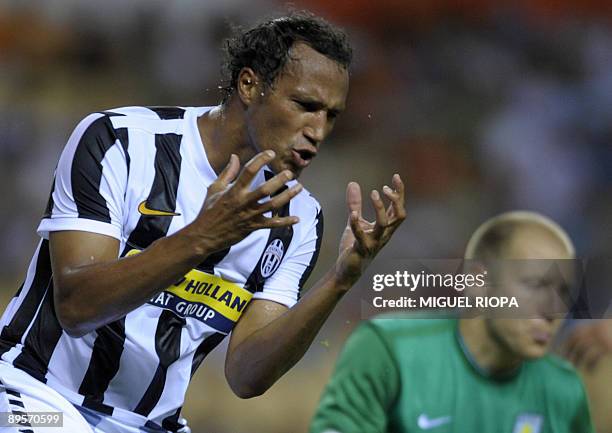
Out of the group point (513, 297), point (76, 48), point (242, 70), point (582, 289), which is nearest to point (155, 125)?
point (242, 70)

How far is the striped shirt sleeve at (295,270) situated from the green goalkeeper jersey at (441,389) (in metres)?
0.44

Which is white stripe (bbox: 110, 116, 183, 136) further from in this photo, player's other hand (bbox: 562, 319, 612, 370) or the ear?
player's other hand (bbox: 562, 319, 612, 370)

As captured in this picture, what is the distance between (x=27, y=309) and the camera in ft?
5.54

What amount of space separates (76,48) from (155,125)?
2.63 feet

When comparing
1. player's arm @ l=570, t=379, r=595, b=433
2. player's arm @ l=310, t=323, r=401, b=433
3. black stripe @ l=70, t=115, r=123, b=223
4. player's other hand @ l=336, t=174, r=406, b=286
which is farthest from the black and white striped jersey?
player's arm @ l=570, t=379, r=595, b=433

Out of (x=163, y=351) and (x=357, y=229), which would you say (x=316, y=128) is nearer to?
(x=357, y=229)

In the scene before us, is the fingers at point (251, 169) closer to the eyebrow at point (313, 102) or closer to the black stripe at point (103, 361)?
the eyebrow at point (313, 102)

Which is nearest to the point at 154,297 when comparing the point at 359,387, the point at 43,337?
the point at 43,337

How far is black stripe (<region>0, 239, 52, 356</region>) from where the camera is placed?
5.53ft

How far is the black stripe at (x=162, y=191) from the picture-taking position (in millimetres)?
1724

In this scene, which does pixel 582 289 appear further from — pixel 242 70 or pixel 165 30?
pixel 165 30

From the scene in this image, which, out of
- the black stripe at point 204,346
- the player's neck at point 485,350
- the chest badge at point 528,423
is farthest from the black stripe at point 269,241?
the chest badge at point 528,423

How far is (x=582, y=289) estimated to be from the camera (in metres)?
2.34

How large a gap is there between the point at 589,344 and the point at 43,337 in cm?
146
